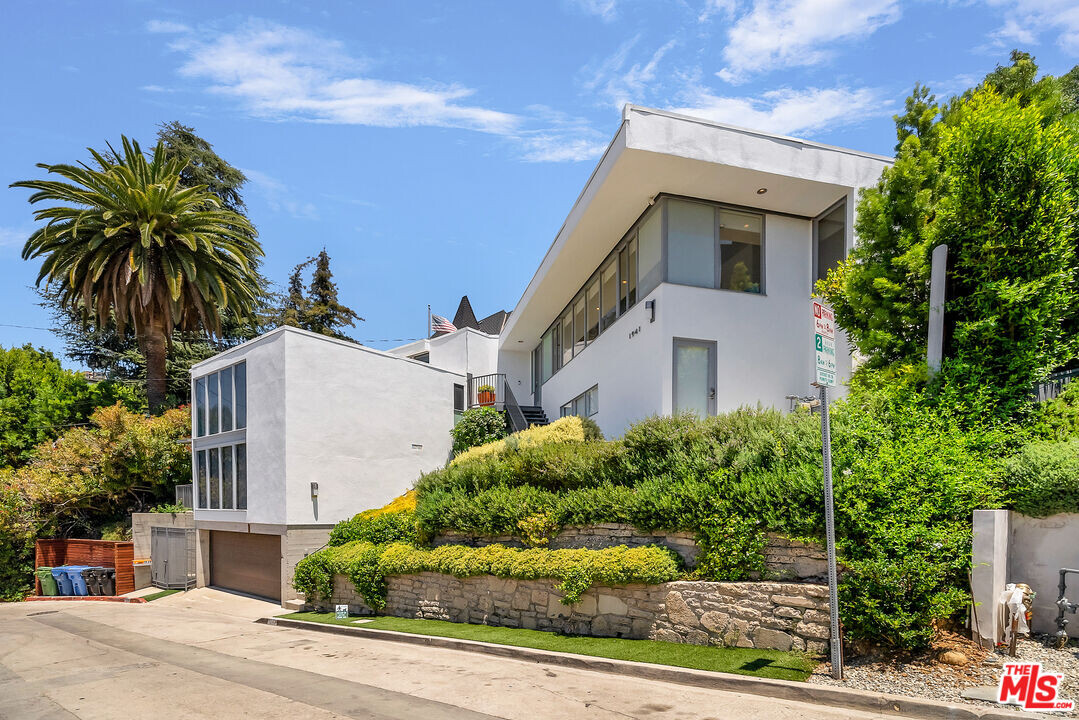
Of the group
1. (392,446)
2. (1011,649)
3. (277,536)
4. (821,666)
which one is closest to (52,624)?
(277,536)

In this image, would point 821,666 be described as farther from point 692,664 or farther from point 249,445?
point 249,445

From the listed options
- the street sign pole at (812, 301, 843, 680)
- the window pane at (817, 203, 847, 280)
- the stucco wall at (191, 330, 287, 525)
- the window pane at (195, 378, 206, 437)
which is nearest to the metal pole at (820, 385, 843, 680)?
the street sign pole at (812, 301, 843, 680)

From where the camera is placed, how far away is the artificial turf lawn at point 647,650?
24.5ft

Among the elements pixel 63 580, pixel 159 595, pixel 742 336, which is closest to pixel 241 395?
pixel 159 595

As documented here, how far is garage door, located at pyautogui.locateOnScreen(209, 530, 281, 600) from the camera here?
19.8 m

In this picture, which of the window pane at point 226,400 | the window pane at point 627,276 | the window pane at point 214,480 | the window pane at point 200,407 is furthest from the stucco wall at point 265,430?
the window pane at point 627,276

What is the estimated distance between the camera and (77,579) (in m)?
23.9

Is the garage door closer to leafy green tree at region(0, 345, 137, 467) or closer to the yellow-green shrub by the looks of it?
the yellow-green shrub

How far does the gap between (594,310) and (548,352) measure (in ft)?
25.1

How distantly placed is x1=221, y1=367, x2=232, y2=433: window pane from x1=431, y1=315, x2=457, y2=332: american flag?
15.4 m

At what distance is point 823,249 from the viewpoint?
14.5 m

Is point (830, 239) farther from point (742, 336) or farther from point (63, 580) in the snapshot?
point (63, 580)

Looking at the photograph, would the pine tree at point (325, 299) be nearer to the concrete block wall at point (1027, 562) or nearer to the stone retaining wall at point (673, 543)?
the stone retaining wall at point (673, 543)

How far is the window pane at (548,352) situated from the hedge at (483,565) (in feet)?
37.2
